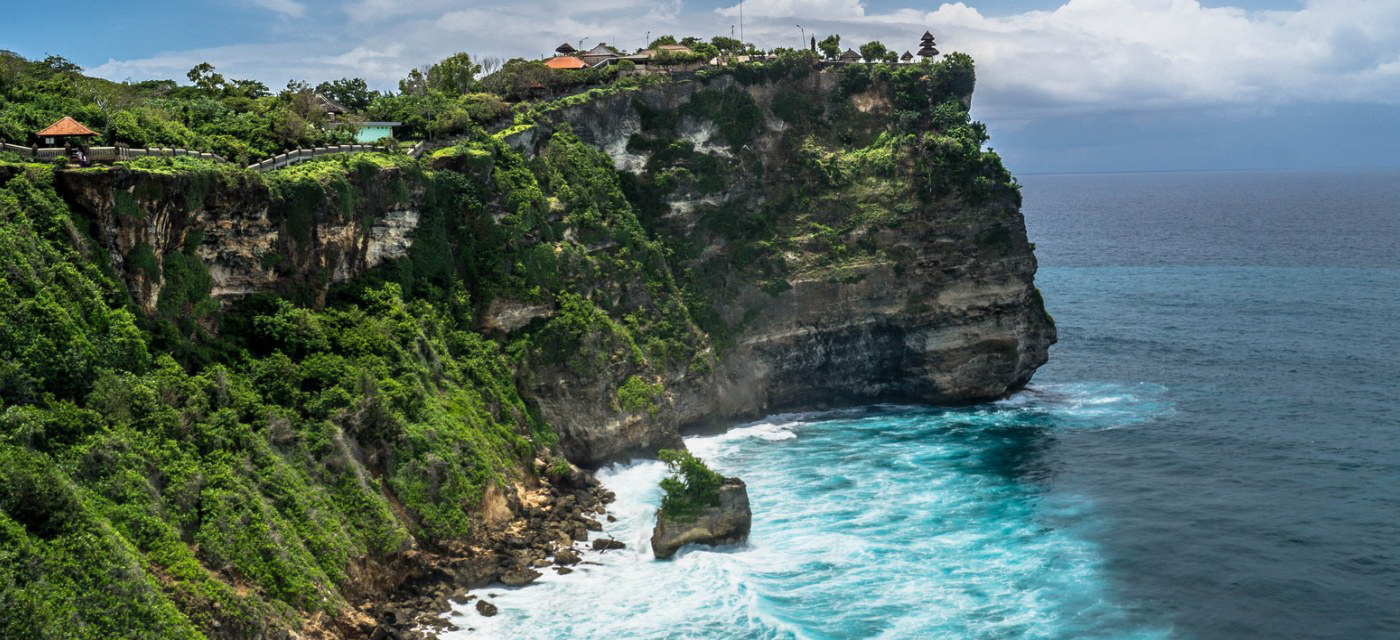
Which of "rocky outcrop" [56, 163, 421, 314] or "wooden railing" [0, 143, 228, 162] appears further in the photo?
"wooden railing" [0, 143, 228, 162]

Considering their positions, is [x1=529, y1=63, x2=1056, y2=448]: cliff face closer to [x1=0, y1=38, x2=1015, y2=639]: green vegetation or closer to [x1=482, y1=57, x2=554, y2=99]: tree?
[x1=0, y1=38, x2=1015, y2=639]: green vegetation

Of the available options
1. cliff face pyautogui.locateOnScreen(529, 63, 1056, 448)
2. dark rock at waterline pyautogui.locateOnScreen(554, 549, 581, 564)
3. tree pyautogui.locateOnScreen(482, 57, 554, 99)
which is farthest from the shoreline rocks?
tree pyautogui.locateOnScreen(482, 57, 554, 99)

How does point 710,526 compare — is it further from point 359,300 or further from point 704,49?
point 704,49

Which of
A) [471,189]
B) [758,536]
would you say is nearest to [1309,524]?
[758,536]

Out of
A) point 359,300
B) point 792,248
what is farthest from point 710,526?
point 792,248

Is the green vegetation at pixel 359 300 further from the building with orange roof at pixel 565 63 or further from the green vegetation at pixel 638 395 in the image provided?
the building with orange roof at pixel 565 63

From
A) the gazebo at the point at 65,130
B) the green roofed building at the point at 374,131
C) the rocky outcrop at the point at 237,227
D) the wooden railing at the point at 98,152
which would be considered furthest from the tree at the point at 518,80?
the gazebo at the point at 65,130

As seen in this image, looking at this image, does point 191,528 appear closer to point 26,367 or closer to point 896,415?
point 26,367
